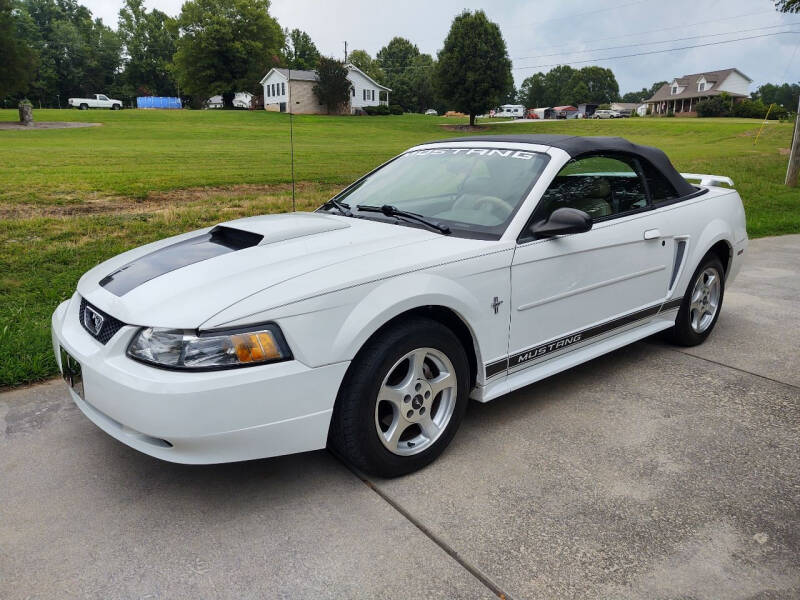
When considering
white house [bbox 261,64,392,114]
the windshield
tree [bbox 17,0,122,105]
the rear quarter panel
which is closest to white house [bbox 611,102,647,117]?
white house [bbox 261,64,392,114]

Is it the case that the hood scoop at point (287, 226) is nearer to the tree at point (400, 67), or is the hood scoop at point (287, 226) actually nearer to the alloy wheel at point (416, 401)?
the alloy wheel at point (416, 401)

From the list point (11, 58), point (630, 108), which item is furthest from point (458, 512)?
point (630, 108)

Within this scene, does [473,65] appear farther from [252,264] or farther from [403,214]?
[252,264]

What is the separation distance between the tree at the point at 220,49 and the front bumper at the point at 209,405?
67907mm

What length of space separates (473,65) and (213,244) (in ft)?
156

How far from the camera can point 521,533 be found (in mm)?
2578

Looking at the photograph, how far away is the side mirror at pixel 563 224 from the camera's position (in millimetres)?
3203

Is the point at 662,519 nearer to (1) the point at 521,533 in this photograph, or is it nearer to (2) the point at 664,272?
(1) the point at 521,533

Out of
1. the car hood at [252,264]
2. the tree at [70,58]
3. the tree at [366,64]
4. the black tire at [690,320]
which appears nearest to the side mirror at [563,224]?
the car hood at [252,264]

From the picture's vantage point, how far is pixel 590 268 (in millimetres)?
3607

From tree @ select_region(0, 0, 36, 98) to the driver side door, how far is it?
1871 inches

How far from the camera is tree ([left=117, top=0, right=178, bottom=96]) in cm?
8669

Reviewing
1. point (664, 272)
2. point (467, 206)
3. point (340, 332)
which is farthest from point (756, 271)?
point (340, 332)

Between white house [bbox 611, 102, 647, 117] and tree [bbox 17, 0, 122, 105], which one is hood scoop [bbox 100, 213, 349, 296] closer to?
tree [bbox 17, 0, 122, 105]
